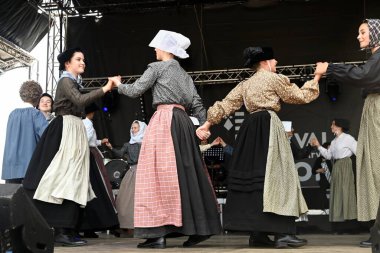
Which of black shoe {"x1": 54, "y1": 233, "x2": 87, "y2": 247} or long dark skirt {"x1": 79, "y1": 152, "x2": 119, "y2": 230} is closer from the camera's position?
black shoe {"x1": 54, "y1": 233, "x2": 87, "y2": 247}

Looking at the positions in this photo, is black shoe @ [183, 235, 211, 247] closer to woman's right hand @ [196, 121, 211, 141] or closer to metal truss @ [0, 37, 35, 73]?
woman's right hand @ [196, 121, 211, 141]

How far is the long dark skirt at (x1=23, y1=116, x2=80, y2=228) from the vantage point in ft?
13.6

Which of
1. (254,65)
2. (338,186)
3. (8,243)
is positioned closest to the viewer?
(8,243)

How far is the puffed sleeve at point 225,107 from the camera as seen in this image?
13.9 ft

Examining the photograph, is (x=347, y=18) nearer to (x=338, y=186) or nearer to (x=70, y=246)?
(x=338, y=186)

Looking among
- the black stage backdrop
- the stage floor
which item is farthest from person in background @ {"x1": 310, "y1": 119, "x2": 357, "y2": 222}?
the stage floor

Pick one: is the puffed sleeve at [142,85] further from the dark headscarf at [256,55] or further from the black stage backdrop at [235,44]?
the black stage backdrop at [235,44]

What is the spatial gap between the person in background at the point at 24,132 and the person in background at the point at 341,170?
13.7 feet

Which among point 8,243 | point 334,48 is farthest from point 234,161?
point 334,48

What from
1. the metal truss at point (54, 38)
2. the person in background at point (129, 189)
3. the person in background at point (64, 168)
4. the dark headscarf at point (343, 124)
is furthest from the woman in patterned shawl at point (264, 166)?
the metal truss at point (54, 38)

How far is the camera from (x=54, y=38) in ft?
29.2

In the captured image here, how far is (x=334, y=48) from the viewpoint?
28.0 feet

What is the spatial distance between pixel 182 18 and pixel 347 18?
2.42 meters

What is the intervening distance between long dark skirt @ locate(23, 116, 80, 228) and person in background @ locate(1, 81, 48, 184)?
2.08ft
